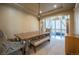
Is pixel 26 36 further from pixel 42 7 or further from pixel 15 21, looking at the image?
pixel 42 7

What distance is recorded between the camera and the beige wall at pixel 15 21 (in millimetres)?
2405

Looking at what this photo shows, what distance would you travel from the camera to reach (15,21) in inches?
98.4

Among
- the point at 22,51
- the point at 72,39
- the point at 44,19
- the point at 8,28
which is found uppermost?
the point at 44,19

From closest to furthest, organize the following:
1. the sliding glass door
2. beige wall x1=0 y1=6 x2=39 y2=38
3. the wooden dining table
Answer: beige wall x1=0 y1=6 x2=39 y2=38 < the wooden dining table < the sliding glass door

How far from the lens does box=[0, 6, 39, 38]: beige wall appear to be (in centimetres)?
240

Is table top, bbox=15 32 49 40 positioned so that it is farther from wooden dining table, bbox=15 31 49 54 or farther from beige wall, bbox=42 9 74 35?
beige wall, bbox=42 9 74 35

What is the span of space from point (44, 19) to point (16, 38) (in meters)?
0.71

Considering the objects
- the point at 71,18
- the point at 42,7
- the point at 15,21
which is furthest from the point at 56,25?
the point at 15,21

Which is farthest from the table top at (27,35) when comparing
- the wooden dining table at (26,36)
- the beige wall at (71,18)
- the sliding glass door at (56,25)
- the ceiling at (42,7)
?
the beige wall at (71,18)

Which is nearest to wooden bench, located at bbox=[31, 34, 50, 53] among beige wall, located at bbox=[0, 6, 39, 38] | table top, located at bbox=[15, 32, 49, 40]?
table top, located at bbox=[15, 32, 49, 40]

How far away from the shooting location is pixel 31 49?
2586mm

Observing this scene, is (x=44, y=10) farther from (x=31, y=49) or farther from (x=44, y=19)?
(x=31, y=49)

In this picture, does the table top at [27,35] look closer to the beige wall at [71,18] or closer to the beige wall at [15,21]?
the beige wall at [15,21]

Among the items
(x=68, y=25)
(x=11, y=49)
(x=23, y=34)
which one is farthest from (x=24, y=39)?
(x=68, y=25)
